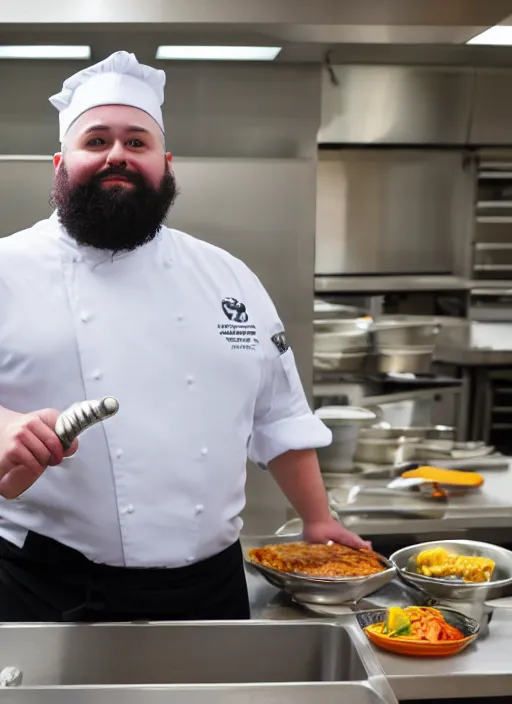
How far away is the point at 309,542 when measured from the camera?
69.9 inches

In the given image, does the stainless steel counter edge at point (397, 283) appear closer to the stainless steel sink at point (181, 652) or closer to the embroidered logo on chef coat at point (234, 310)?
the embroidered logo on chef coat at point (234, 310)

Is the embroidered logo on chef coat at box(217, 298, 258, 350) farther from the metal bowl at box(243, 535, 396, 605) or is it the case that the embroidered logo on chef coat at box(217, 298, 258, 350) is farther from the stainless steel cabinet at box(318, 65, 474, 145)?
the stainless steel cabinet at box(318, 65, 474, 145)

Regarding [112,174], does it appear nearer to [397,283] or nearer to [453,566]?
[453,566]

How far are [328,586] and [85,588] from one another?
0.46 meters

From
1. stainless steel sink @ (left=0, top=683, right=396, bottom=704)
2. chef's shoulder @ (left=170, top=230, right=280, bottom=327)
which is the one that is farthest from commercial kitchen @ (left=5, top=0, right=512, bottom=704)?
chef's shoulder @ (left=170, top=230, right=280, bottom=327)

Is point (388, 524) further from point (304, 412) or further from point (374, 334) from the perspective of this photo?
point (374, 334)

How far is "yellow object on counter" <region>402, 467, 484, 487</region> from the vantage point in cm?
237

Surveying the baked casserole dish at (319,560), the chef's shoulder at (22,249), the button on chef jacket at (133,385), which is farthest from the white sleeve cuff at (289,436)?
the chef's shoulder at (22,249)

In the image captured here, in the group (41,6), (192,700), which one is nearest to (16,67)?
(41,6)

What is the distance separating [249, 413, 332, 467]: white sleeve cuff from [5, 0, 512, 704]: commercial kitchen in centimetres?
23

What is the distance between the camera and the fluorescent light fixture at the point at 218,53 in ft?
8.39

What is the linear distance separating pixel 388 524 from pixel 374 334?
137 cm

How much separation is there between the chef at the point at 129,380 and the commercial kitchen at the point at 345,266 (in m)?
0.23

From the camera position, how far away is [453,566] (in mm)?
1654
